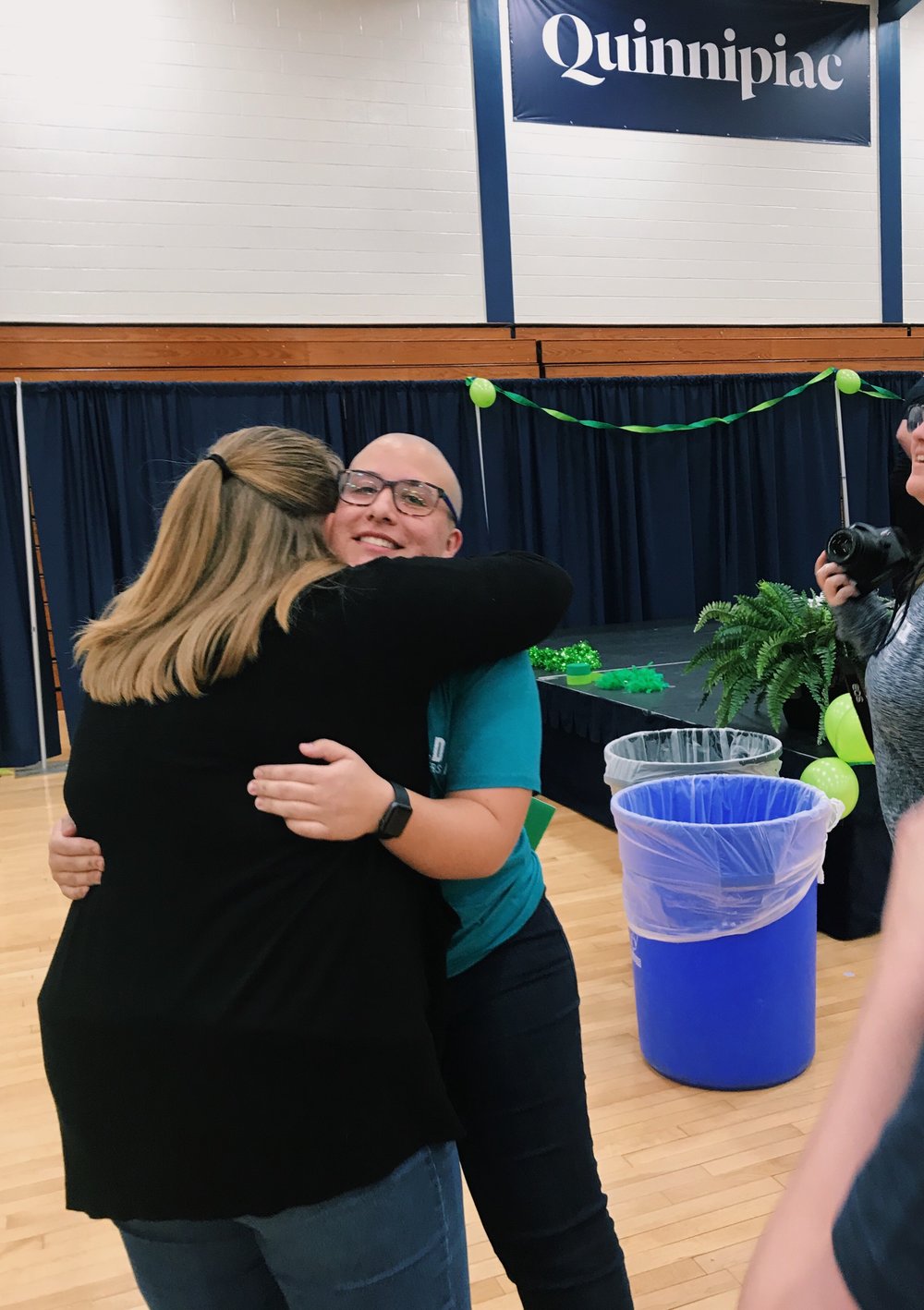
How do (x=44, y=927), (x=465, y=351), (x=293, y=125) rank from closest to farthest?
(x=44, y=927) → (x=293, y=125) → (x=465, y=351)

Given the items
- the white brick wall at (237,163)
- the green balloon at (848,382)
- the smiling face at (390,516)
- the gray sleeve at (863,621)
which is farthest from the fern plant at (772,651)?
the green balloon at (848,382)

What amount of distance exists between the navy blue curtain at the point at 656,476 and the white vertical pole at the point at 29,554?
193cm

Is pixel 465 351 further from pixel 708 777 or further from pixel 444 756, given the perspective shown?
pixel 444 756

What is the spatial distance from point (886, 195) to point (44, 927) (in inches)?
308

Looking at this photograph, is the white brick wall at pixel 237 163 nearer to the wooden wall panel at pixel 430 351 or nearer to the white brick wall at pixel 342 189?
the white brick wall at pixel 342 189

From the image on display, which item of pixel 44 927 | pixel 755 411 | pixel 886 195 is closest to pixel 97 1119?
pixel 44 927

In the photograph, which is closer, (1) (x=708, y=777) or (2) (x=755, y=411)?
(1) (x=708, y=777)

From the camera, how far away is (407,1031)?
85 cm

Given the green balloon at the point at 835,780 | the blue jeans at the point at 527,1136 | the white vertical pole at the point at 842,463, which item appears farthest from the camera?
the white vertical pole at the point at 842,463

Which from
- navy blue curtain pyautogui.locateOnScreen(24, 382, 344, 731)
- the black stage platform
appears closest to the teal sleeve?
the black stage platform

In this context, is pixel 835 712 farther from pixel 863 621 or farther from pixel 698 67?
pixel 698 67

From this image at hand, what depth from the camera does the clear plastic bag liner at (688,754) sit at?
8.39 feet

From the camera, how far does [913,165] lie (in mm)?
7992

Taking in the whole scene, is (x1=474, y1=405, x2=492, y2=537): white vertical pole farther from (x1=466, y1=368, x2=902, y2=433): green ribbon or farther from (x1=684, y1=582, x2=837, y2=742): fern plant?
(x1=684, y1=582, x2=837, y2=742): fern plant
